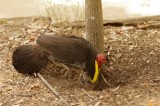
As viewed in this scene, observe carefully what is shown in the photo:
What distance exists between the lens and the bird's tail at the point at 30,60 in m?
5.74

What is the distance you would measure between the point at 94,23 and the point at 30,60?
95 centimetres

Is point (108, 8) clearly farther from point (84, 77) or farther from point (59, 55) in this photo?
point (59, 55)

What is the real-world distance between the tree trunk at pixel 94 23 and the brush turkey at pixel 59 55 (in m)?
0.31

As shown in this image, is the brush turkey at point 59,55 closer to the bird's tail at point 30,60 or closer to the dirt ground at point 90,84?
the bird's tail at point 30,60

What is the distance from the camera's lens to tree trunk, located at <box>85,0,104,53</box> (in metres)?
5.81

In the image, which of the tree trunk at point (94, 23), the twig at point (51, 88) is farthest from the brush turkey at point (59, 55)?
the tree trunk at point (94, 23)

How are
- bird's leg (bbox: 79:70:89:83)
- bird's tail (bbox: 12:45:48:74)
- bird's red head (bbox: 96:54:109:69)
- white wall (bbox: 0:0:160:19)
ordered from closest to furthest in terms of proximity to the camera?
bird's red head (bbox: 96:54:109:69) < bird's tail (bbox: 12:45:48:74) < bird's leg (bbox: 79:70:89:83) < white wall (bbox: 0:0:160:19)

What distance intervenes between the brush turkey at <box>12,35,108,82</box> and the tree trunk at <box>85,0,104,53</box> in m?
0.31

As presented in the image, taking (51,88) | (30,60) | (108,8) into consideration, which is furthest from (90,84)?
(108,8)

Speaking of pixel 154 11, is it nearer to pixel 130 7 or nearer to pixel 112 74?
pixel 130 7

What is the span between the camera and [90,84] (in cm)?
598

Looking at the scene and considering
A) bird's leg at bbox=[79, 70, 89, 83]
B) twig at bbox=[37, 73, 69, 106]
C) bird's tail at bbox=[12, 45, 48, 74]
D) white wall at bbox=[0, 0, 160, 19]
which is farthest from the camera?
white wall at bbox=[0, 0, 160, 19]

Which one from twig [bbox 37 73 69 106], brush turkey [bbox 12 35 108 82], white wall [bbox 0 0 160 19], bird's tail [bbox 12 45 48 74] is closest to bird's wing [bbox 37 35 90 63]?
brush turkey [bbox 12 35 108 82]

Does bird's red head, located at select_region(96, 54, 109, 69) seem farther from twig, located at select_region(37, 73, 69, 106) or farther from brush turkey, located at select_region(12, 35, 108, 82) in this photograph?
twig, located at select_region(37, 73, 69, 106)
